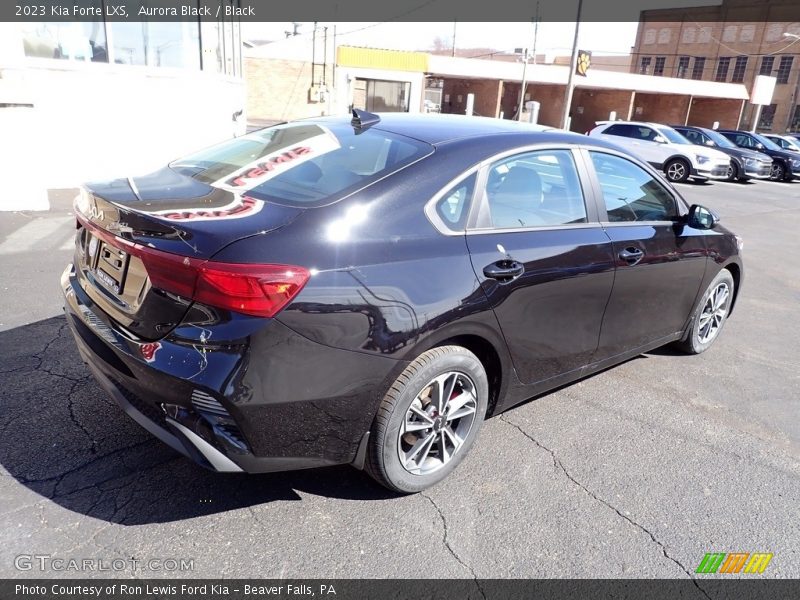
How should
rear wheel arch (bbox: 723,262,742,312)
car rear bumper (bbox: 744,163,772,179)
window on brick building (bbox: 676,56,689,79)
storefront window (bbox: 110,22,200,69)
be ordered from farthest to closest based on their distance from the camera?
window on brick building (bbox: 676,56,689,79)
car rear bumper (bbox: 744,163,772,179)
storefront window (bbox: 110,22,200,69)
rear wheel arch (bbox: 723,262,742,312)

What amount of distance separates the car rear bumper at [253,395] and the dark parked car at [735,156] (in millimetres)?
20614

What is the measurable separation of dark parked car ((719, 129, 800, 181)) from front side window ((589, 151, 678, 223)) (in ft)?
71.8

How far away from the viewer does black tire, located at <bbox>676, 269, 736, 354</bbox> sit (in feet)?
15.2

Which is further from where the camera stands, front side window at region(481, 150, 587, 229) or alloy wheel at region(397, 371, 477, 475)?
front side window at region(481, 150, 587, 229)

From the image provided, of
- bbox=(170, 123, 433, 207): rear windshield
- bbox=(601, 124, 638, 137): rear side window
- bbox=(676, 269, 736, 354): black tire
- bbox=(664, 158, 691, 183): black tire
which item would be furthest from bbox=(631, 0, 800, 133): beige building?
bbox=(170, 123, 433, 207): rear windshield

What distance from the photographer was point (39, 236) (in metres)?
6.81

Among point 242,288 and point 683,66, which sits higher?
point 683,66

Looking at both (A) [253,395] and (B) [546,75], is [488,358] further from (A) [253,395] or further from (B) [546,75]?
(B) [546,75]

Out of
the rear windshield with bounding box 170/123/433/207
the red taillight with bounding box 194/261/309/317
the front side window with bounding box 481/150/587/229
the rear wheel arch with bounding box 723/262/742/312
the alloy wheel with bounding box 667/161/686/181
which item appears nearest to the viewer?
the red taillight with bounding box 194/261/309/317

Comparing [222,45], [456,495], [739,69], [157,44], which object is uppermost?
[739,69]

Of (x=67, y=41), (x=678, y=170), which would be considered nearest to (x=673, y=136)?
(x=678, y=170)

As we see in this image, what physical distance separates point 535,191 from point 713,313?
8.19 ft

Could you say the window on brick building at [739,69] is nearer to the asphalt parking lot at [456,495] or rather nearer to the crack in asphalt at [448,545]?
the asphalt parking lot at [456,495]

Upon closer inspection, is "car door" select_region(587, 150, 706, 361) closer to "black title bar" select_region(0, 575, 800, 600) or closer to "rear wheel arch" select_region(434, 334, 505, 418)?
"rear wheel arch" select_region(434, 334, 505, 418)
